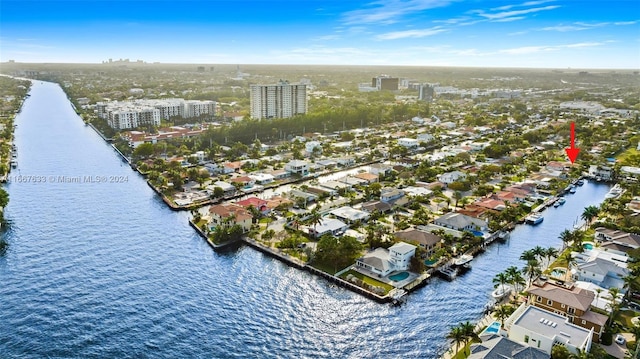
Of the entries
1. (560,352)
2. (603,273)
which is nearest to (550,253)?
(603,273)

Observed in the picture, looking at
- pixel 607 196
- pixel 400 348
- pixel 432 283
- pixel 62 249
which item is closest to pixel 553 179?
pixel 607 196

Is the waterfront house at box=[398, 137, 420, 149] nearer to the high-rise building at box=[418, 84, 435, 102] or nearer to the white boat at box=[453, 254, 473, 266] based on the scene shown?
the white boat at box=[453, 254, 473, 266]

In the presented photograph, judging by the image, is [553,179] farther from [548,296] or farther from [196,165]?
[196,165]

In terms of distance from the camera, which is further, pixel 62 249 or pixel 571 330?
pixel 62 249

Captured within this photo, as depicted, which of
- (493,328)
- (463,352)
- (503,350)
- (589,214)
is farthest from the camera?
(589,214)

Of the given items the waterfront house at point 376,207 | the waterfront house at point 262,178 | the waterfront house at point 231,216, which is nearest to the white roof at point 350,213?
the waterfront house at point 376,207

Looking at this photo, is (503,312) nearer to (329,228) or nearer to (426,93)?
(329,228)
